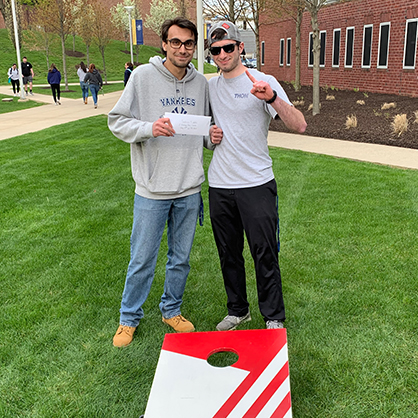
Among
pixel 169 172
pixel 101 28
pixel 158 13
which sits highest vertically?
pixel 158 13

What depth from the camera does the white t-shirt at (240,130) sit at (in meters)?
3.15

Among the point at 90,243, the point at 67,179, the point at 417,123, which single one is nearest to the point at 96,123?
the point at 67,179

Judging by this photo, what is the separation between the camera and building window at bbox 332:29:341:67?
76.4ft

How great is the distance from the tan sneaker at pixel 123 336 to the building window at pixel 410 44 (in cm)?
1686

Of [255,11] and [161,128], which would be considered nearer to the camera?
[161,128]

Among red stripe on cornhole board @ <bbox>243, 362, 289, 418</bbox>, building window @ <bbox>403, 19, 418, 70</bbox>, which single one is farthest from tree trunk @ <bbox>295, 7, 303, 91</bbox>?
red stripe on cornhole board @ <bbox>243, 362, 289, 418</bbox>

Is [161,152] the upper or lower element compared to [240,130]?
lower

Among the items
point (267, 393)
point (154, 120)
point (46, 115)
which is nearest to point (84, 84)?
point (46, 115)

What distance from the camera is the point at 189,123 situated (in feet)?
10.0

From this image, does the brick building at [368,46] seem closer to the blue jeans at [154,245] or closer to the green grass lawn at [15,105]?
the green grass lawn at [15,105]

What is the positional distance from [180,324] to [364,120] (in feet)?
37.3

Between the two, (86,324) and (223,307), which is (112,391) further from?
(223,307)

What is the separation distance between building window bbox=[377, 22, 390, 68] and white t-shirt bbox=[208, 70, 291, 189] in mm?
17892

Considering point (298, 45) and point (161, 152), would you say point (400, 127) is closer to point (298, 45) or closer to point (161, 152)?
point (161, 152)
